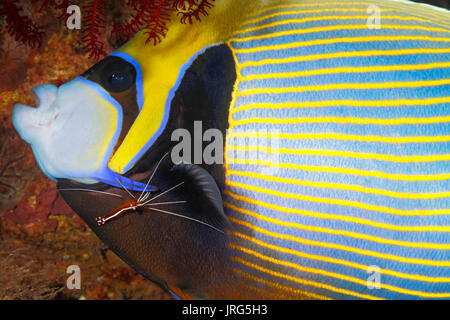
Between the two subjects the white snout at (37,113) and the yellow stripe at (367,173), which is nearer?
the yellow stripe at (367,173)

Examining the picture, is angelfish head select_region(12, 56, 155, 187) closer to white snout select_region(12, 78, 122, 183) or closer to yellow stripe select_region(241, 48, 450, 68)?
white snout select_region(12, 78, 122, 183)

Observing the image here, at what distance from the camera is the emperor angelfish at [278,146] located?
84 centimetres

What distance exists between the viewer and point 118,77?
979 mm

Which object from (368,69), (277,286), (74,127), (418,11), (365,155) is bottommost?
(277,286)

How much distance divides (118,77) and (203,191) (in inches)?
18.3

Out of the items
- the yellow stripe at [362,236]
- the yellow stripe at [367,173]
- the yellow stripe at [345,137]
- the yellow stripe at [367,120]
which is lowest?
the yellow stripe at [362,236]

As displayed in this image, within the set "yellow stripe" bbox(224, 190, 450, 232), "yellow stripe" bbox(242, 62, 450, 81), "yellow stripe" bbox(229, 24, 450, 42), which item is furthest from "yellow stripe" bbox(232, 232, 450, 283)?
"yellow stripe" bbox(229, 24, 450, 42)

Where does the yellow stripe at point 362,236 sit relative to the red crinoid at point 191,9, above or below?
below

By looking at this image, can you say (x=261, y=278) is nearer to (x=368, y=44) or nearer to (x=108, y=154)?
(x=108, y=154)

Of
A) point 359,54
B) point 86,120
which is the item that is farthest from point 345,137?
point 86,120

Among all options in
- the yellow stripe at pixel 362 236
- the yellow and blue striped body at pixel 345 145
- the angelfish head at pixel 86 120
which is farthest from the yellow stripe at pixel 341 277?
the angelfish head at pixel 86 120

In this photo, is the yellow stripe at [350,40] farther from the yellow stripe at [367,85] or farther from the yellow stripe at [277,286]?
the yellow stripe at [277,286]

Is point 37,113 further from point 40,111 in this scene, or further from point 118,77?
point 118,77
